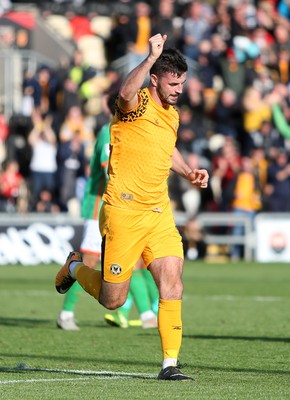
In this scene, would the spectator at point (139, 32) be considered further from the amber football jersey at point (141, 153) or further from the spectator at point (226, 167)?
the amber football jersey at point (141, 153)

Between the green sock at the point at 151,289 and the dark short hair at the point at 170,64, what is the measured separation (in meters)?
5.03

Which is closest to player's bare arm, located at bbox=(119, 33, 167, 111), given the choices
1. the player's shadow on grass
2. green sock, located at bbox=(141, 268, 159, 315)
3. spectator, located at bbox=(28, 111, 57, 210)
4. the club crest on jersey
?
the club crest on jersey

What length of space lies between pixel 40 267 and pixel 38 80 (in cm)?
464

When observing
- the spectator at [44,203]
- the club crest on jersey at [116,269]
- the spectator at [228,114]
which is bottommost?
the spectator at [44,203]

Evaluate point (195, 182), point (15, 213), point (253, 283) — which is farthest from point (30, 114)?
point (195, 182)

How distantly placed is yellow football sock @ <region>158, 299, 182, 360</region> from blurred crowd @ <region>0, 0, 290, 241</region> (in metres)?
15.9

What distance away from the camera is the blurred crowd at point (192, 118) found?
2559cm

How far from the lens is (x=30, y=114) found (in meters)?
26.5

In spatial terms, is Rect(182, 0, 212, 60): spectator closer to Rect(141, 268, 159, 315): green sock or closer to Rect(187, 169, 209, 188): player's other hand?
Rect(141, 268, 159, 315): green sock

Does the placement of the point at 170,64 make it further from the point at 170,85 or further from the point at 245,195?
the point at 245,195

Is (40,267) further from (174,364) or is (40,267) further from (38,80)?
(174,364)

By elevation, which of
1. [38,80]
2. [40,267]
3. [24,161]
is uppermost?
[38,80]

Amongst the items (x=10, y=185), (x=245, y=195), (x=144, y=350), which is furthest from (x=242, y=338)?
(x=245, y=195)

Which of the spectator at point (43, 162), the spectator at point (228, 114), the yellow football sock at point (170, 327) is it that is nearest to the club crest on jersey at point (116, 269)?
the yellow football sock at point (170, 327)
